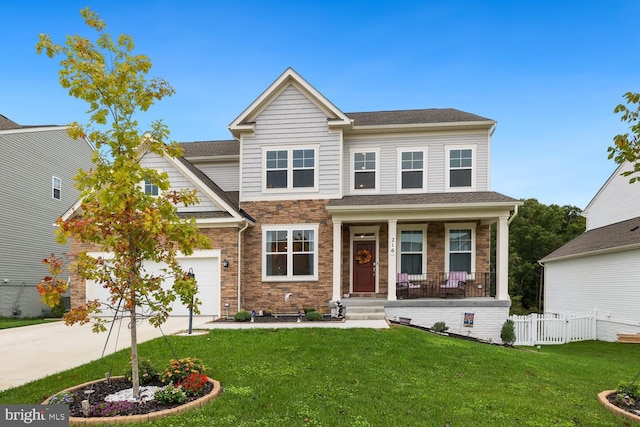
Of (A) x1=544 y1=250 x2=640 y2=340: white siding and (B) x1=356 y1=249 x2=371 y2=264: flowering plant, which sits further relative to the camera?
(B) x1=356 y1=249 x2=371 y2=264: flowering plant

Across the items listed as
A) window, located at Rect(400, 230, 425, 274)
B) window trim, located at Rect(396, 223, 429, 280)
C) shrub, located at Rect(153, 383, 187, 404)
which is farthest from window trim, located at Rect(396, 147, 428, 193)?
shrub, located at Rect(153, 383, 187, 404)

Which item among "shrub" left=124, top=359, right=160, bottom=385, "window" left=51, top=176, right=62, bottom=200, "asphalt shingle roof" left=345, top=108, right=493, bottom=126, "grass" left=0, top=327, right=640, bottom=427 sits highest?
"asphalt shingle roof" left=345, top=108, right=493, bottom=126

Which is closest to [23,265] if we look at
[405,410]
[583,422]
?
[405,410]

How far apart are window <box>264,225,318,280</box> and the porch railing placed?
3217 millimetres

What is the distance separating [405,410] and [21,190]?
19.2m

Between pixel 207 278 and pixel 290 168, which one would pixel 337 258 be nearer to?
pixel 290 168

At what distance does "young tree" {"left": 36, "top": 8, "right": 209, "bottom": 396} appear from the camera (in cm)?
445

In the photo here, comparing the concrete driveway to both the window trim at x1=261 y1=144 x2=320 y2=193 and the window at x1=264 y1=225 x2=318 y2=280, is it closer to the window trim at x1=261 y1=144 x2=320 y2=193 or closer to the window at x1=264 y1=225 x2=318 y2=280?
the window at x1=264 y1=225 x2=318 y2=280

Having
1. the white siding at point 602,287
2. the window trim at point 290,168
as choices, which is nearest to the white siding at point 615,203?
the white siding at point 602,287

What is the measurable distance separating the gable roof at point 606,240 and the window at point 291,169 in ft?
38.8

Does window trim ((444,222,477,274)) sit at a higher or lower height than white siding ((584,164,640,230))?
lower

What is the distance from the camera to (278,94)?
544 inches

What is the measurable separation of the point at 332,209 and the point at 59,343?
8.16m

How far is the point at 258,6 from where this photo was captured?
14.4 m
